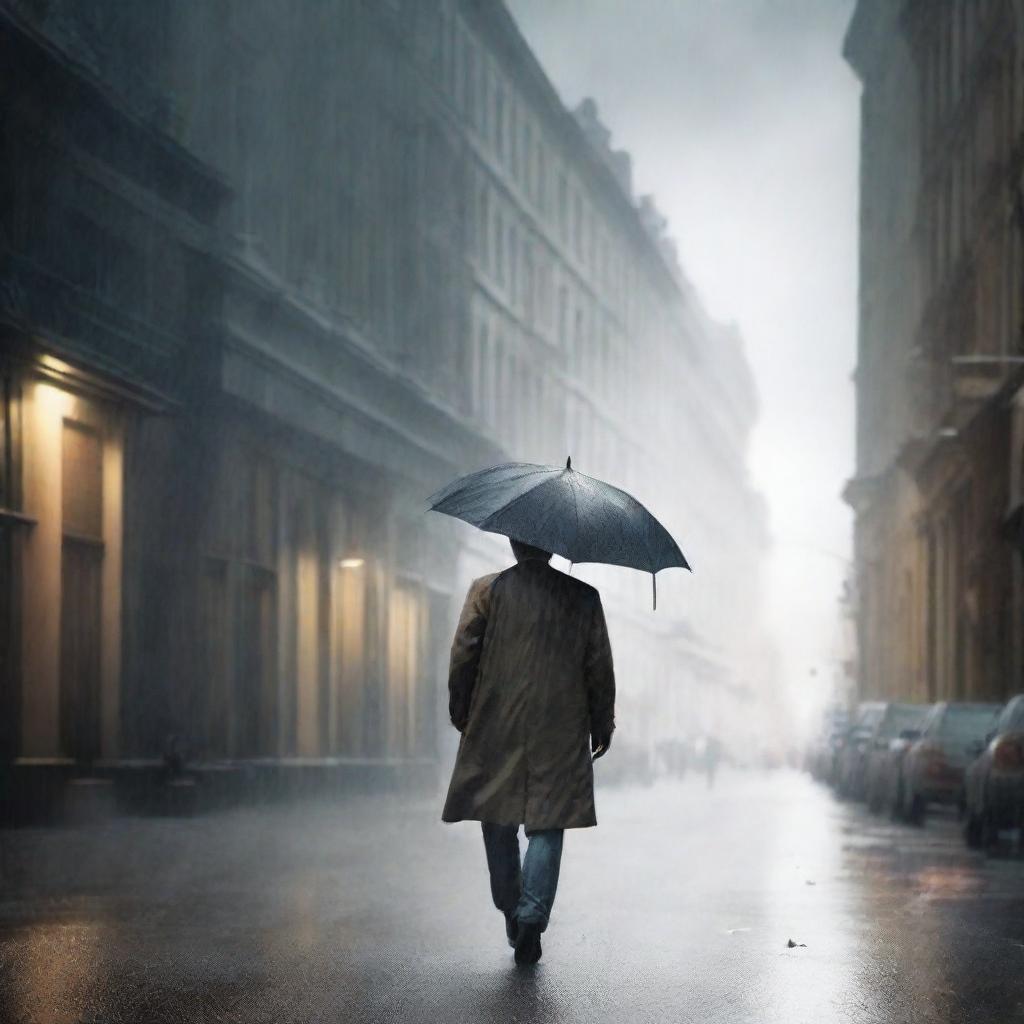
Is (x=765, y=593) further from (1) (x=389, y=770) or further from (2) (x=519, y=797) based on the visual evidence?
(2) (x=519, y=797)

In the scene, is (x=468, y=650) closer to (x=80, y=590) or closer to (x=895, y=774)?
(x=80, y=590)

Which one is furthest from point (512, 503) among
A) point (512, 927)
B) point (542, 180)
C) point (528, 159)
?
point (542, 180)

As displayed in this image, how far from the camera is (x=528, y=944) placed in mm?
8320

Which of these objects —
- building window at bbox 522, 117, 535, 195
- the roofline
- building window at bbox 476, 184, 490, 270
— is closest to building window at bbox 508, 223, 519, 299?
building window at bbox 522, 117, 535, 195

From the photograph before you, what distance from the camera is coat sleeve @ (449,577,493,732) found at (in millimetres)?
8250

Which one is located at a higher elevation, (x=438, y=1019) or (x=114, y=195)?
(x=114, y=195)

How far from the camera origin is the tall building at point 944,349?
37.0 meters

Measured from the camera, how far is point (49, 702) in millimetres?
21625

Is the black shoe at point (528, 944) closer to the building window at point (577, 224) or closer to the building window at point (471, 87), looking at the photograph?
the building window at point (471, 87)

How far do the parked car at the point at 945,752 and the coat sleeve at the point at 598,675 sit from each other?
1409cm

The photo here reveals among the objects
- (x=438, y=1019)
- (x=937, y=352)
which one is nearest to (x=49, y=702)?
(x=438, y=1019)

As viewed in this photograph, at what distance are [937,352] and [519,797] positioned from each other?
4184 cm

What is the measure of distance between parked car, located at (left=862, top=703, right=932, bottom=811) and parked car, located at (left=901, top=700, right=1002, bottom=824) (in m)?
2.52

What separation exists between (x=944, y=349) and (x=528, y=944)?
40495 mm
